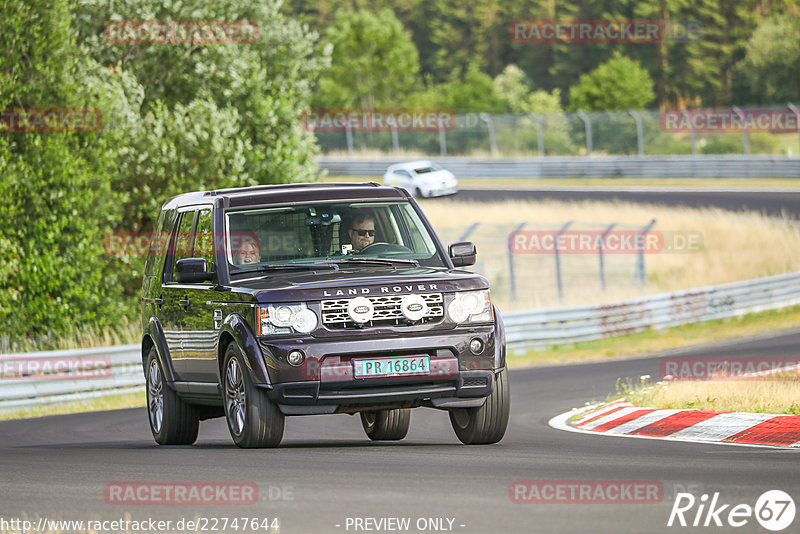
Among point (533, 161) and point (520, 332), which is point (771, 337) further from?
point (533, 161)

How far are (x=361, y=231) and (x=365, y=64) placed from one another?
256 ft

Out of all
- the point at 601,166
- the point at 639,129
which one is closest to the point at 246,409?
the point at 639,129

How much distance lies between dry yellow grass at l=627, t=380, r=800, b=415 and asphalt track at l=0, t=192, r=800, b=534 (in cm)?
151

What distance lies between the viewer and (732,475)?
783cm

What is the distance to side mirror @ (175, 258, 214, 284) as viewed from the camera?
392 inches

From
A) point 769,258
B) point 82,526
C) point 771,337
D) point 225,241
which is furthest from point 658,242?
point 82,526

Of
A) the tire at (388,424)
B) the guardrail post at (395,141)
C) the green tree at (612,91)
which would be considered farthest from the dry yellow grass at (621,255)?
the green tree at (612,91)

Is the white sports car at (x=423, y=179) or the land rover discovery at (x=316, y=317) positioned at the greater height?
the land rover discovery at (x=316, y=317)

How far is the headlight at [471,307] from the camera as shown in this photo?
9.45m

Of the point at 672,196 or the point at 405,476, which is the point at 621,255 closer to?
the point at 672,196

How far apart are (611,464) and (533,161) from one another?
49.5m

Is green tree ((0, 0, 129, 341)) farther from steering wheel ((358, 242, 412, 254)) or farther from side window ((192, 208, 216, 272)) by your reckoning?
steering wheel ((358, 242, 412, 254))

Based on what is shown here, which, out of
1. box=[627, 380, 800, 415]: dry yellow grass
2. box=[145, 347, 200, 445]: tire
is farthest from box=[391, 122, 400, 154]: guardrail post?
box=[145, 347, 200, 445]: tire

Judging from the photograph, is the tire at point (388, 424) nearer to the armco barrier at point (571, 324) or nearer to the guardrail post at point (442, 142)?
the armco barrier at point (571, 324)
